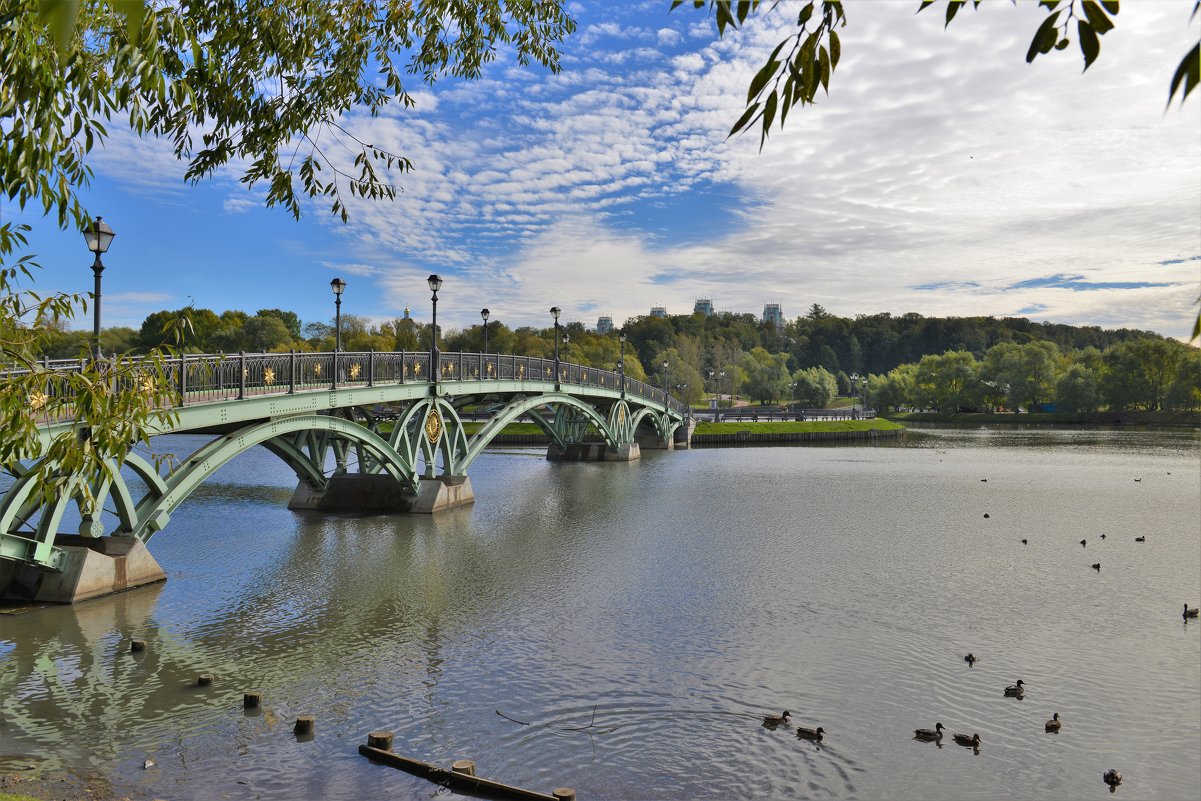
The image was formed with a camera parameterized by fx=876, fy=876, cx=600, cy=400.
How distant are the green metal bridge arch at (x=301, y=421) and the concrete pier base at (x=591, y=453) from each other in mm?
9135

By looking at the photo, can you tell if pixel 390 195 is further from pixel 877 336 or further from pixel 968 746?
pixel 877 336

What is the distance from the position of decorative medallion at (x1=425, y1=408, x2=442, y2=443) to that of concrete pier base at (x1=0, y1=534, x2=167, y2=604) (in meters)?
12.6

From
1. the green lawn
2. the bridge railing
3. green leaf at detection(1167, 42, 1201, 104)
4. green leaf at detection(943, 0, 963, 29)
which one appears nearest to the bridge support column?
the green lawn

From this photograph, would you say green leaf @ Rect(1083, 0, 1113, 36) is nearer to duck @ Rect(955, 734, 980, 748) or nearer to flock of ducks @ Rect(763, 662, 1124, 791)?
flock of ducks @ Rect(763, 662, 1124, 791)

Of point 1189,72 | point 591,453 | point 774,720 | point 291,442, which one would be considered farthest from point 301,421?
point 591,453

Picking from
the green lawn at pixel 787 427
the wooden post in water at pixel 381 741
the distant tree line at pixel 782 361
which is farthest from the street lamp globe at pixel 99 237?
the green lawn at pixel 787 427

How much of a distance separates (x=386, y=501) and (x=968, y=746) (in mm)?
23596

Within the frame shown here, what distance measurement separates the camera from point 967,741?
1095 centimetres

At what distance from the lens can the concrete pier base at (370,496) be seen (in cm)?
3109

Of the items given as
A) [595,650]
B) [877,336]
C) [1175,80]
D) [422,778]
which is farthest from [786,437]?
[877,336]

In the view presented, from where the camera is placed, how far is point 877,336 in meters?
192

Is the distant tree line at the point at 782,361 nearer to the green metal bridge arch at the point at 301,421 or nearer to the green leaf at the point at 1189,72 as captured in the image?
the green metal bridge arch at the point at 301,421

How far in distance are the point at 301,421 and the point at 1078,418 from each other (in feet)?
352

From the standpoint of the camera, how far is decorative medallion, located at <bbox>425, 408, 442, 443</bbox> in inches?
1190
